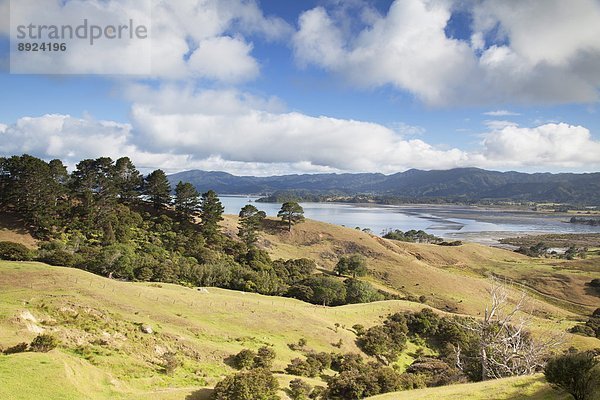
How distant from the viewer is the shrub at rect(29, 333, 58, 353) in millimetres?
21469

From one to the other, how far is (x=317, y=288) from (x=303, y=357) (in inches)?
1124

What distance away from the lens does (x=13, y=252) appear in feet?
148

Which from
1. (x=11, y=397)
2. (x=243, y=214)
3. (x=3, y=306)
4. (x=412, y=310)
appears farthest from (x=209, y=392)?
(x=243, y=214)

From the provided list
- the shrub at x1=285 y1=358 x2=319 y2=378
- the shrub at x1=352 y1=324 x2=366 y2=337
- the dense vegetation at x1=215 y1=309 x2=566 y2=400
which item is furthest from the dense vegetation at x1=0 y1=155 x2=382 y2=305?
the shrub at x1=285 y1=358 x2=319 y2=378

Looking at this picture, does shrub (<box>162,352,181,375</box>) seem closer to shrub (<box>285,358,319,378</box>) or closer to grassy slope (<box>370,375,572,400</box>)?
shrub (<box>285,358,319,378</box>)

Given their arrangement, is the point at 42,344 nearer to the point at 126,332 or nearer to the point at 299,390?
the point at 126,332

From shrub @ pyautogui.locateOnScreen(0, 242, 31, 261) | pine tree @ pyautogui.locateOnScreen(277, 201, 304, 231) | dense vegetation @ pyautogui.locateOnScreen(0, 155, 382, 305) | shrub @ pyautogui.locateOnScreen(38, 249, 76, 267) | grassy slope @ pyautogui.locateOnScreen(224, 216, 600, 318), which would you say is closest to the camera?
shrub @ pyautogui.locateOnScreen(0, 242, 31, 261)

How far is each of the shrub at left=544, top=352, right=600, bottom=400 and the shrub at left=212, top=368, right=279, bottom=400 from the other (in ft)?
47.8

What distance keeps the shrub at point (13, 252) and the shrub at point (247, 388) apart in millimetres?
37270

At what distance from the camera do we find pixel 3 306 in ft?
86.2

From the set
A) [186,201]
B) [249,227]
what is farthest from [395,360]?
[186,201]

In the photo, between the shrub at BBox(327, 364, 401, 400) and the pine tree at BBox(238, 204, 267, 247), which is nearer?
the shrub at BBox(327, 364, 401, 400)

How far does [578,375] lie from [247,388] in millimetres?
15869

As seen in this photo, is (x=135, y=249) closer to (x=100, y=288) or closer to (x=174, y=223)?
(x=174, y=223)
